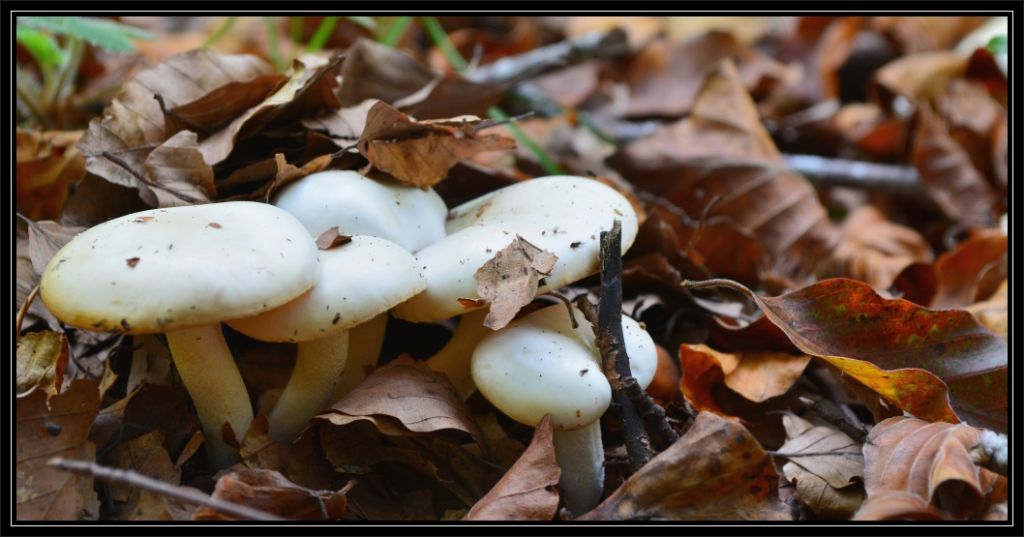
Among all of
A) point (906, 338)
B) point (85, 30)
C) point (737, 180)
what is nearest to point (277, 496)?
point (906, 338)


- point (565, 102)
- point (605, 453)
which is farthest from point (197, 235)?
point (565, 102)

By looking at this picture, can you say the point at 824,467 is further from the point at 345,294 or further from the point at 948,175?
the point at 948,175

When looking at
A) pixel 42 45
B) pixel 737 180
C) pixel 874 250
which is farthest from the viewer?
pixel 874 250

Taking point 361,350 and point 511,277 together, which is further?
point 361,350

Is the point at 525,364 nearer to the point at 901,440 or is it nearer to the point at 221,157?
the point at 901,440

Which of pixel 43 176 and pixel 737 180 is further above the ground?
pixel 43 176

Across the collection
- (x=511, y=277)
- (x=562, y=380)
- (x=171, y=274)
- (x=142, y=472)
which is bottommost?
(x=142, y=472)

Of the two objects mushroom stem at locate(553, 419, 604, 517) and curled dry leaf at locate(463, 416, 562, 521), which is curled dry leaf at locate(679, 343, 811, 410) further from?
curled dry leaf at locate(463, 416, 562, 521)

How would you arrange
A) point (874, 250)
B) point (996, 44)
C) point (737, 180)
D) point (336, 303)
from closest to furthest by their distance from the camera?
point (336, 303)
point (996, 44)
point (737, 180)
point (874, 250)
